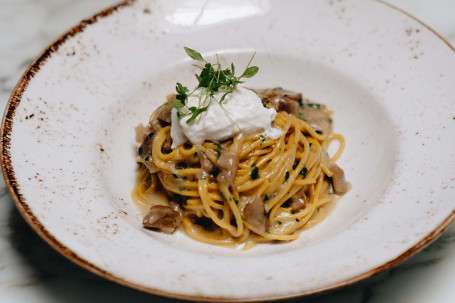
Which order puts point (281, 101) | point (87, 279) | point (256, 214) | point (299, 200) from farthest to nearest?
1. point (281, 101)
2. point (299, 200)
3. point (256, 214)
4. point (87, 279)

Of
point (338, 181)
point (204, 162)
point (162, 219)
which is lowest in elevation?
point (162, 219)

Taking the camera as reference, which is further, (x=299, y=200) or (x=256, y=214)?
(x=299, y=200)

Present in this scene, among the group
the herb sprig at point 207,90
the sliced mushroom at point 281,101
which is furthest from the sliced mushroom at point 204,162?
the sliced mushroom at point 281,101

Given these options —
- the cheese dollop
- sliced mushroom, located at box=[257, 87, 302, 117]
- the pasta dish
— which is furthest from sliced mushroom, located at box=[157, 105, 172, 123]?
sliced mushroom, located at box=[257, 87, 302, 117]

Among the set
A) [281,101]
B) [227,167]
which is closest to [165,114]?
[227,167]

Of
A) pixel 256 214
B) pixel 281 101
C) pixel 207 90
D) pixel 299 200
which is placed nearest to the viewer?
pixel 256 214

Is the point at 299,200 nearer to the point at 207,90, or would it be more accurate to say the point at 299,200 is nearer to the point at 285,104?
the point at 285,104

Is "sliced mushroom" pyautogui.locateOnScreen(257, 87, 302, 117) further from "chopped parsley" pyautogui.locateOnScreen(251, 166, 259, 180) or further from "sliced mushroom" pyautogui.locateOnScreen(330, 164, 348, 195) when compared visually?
"chopped parsley" pyautogui.locateOnScreen(251, 166, 259, 180)

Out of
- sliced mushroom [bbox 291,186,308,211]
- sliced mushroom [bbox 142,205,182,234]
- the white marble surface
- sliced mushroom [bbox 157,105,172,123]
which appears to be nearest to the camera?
the white marble surface
